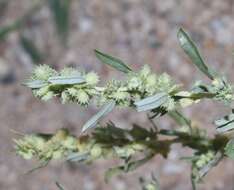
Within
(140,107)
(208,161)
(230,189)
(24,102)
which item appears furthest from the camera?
(24,102)

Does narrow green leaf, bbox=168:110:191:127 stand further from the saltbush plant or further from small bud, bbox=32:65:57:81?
small bud, bbox=32:65:57:81

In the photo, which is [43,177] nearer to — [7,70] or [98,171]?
[98,171]

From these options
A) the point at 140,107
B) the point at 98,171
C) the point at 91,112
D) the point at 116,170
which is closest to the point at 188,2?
the point at 91,112

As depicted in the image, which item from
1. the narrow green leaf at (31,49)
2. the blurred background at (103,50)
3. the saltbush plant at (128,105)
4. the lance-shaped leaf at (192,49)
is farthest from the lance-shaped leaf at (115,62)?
the narrow green leaf at (31,49)

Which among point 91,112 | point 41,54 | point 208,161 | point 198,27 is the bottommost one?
point 208,161

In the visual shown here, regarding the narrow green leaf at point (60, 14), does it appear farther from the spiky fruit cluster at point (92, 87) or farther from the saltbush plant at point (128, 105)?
the spiky fruit cluster at point (92, 87)

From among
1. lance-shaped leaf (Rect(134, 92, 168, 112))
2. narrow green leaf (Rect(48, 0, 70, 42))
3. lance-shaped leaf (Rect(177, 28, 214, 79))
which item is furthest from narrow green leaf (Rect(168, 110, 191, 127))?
narrow green leaf (Rect(48, 0, 70, 42))

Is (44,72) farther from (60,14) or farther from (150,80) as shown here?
(60,14)
